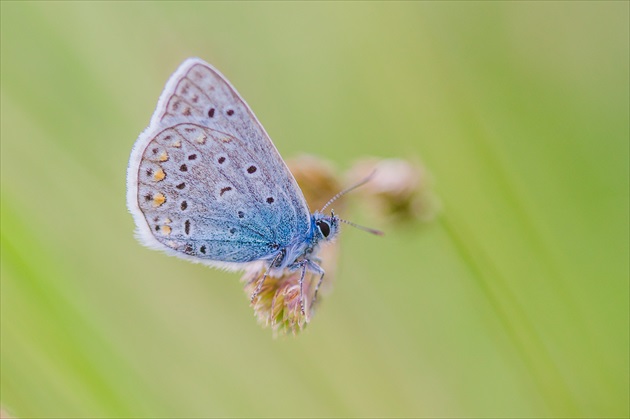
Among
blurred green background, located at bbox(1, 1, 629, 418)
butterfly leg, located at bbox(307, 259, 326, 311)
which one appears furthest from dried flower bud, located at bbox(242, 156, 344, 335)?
blurred green background, located at bbox(1, 1, 629, 418)

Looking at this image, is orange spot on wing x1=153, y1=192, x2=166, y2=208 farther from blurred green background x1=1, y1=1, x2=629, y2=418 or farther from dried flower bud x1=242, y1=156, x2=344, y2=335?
dried flower bud x1=242, y1=156, x2=344, y2=335

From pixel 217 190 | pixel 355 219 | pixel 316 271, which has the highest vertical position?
pixel 217 190

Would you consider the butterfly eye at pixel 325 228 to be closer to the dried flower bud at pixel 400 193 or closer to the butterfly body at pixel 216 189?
the butterfly body at pixel 216 189

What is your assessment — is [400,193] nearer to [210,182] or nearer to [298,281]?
[298,281]

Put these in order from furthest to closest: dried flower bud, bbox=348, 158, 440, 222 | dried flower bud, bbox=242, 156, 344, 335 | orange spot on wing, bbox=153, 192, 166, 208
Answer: orange spot on wing, bbox=153, 192, 166, 208 → dried flower bud, bbox=348, 158, 440, 222 → dried flower bud, bbox=242, 156, 344, 335

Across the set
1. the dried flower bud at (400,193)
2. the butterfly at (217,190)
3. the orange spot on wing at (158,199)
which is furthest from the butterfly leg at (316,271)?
the orange spot on wing at (158,199)

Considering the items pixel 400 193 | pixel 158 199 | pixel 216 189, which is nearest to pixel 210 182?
pixel 216 189

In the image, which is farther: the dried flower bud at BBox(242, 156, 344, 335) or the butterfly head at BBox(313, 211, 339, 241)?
the butterfly head at BBox(313, 211, 339, 241)

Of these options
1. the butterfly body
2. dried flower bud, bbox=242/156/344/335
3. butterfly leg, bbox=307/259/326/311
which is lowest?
butterfly leg, bbox=307/259/326/311
